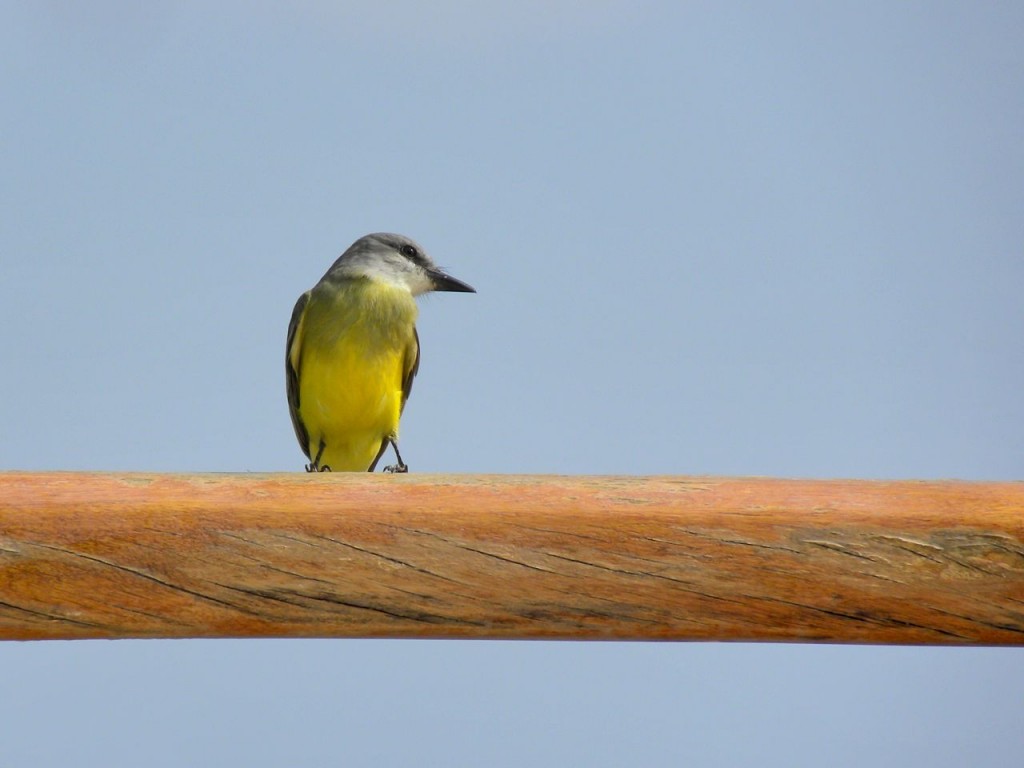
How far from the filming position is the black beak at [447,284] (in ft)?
26.0

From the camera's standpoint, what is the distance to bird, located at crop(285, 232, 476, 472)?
23.6ft

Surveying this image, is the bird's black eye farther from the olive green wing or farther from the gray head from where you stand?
the olive green wing

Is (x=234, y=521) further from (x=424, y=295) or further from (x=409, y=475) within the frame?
(x=424, y=295)

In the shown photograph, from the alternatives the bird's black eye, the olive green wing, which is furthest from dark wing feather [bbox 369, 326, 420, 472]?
the bird's black eye

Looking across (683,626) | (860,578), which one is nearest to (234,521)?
(683,626)

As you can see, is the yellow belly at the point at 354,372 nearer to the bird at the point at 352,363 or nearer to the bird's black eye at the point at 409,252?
the bird at the point at 352,363

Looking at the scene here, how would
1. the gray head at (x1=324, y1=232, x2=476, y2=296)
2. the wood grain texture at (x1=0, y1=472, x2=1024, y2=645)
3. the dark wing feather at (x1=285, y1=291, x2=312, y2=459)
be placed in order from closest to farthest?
the wood grain texture at (x1=0, y1=472, x2=1024, y2=645), the dark wing feather at (x1=285, y1=291, x2=312, y2=459), the gray head at (x1=324, y1=232, x2=476, y2=296)

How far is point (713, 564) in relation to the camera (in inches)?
111

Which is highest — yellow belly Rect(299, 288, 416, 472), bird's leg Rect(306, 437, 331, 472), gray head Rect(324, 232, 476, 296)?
gray head Rect(324, 232, 476, 296)

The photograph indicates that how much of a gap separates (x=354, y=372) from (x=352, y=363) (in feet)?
0.17

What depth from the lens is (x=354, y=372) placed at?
7195 mm

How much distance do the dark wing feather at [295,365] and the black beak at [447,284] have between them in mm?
783

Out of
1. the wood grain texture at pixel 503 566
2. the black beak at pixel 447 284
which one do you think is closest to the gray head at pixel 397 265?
the black beak at pixel 447 284

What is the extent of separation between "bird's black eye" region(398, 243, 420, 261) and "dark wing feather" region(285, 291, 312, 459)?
Result: 0.67m
